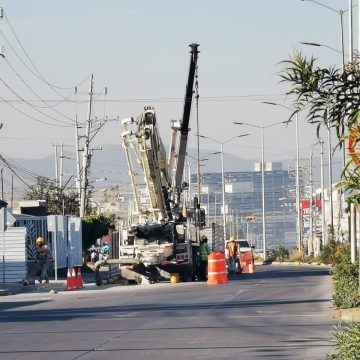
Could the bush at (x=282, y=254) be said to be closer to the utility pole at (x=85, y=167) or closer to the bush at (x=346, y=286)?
the utility pole at (x=85, y=167)

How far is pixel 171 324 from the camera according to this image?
23.7 metres

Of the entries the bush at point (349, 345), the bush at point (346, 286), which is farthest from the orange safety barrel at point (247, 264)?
the bush at point (349, 345)

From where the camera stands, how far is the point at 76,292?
3941cm

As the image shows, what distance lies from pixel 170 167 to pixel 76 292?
24.4 ft

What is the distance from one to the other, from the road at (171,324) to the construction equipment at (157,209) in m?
5.27

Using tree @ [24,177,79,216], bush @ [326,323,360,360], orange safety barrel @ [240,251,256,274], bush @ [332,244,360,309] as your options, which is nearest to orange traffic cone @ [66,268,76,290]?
bush @ [332,244,360,309]

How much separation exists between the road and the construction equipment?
527 cm

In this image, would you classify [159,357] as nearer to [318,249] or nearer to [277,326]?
[277,326]

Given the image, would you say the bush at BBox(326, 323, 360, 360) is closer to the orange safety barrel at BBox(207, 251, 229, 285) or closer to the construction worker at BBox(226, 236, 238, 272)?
the orange safety barrel at BBox(207, 251, 229, 285)

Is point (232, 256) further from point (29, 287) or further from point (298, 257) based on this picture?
point (298, 257)

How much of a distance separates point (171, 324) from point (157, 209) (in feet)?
66.7

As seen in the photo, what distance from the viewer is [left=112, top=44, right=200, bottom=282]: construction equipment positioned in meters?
43.0

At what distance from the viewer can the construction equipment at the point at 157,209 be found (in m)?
43.0

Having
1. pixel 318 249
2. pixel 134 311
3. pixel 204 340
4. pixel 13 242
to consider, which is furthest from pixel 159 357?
pixel 318 249
